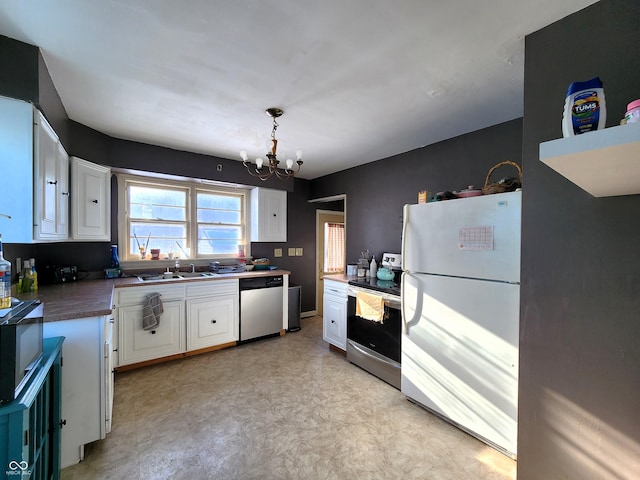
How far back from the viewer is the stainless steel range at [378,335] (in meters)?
2.49

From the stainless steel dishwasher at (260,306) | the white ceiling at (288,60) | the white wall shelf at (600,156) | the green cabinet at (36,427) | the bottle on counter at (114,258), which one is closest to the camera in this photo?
the white wall shelf at (600,156)

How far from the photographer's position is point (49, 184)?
183cm

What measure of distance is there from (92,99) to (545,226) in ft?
10.6

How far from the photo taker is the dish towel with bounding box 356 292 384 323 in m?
2.60

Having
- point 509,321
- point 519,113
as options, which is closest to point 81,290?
point 509,321

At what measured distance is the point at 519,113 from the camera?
2.21 m

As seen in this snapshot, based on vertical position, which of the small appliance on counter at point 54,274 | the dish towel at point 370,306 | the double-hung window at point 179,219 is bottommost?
the dish towel at point 370,306

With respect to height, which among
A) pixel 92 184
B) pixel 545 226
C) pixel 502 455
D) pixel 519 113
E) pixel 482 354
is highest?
pixel 519 113

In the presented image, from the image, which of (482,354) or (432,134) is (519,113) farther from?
(482,354)

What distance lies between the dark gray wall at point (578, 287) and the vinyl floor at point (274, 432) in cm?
57

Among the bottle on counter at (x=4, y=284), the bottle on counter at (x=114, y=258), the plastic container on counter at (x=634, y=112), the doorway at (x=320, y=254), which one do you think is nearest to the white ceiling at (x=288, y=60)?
the plastic container on counter at (x=634, y=112)

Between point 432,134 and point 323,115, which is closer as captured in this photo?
point 323,115

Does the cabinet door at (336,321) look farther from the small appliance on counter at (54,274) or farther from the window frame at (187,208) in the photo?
the small appliance on counter at (54,274)

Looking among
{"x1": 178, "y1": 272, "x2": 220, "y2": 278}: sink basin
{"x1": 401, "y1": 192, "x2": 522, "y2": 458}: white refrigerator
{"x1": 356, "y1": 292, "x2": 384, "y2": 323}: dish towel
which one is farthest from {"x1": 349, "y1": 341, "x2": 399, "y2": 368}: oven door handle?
{"x1": 178, "y1": 272, "x2": 220, "y2": 278}: sink basin
